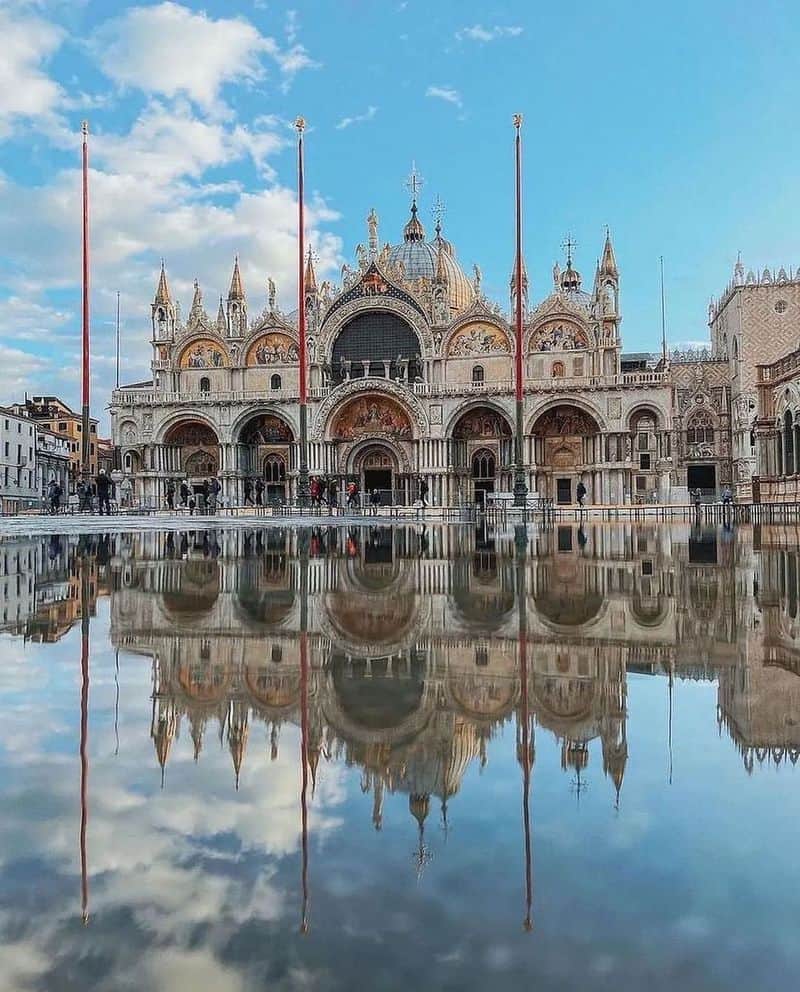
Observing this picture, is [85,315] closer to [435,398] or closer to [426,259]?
[435,398]

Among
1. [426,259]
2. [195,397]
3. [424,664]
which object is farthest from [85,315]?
[426,259]

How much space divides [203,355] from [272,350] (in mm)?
4125

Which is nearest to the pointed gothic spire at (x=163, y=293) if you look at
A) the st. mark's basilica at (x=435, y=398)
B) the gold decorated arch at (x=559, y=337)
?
the st. mark's basilica at (x=435, y=398)

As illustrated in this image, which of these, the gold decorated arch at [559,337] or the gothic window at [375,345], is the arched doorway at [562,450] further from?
the gothic window at [375,345]

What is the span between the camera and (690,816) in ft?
4.97

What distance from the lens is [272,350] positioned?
4356cm

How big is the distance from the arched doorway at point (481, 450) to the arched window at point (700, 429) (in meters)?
13.6

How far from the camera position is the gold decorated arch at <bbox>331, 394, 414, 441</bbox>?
137 feet

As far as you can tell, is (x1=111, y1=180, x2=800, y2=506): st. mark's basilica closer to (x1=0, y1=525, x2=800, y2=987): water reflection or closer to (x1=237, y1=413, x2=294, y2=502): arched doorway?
(x1=237, y1=413, x2=294, y2=502): arched doorway

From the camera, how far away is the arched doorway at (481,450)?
135ft

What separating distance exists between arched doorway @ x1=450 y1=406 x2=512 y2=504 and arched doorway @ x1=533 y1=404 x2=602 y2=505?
1808mm

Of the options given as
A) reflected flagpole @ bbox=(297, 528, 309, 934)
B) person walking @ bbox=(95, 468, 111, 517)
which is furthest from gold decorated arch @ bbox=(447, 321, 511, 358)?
reflected flagpole @ bbox=(297, 528, 309, 934)

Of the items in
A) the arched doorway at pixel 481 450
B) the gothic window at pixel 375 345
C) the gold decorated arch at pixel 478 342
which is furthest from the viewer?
the gothic window at pixel 375 345

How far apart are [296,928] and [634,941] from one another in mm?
478
